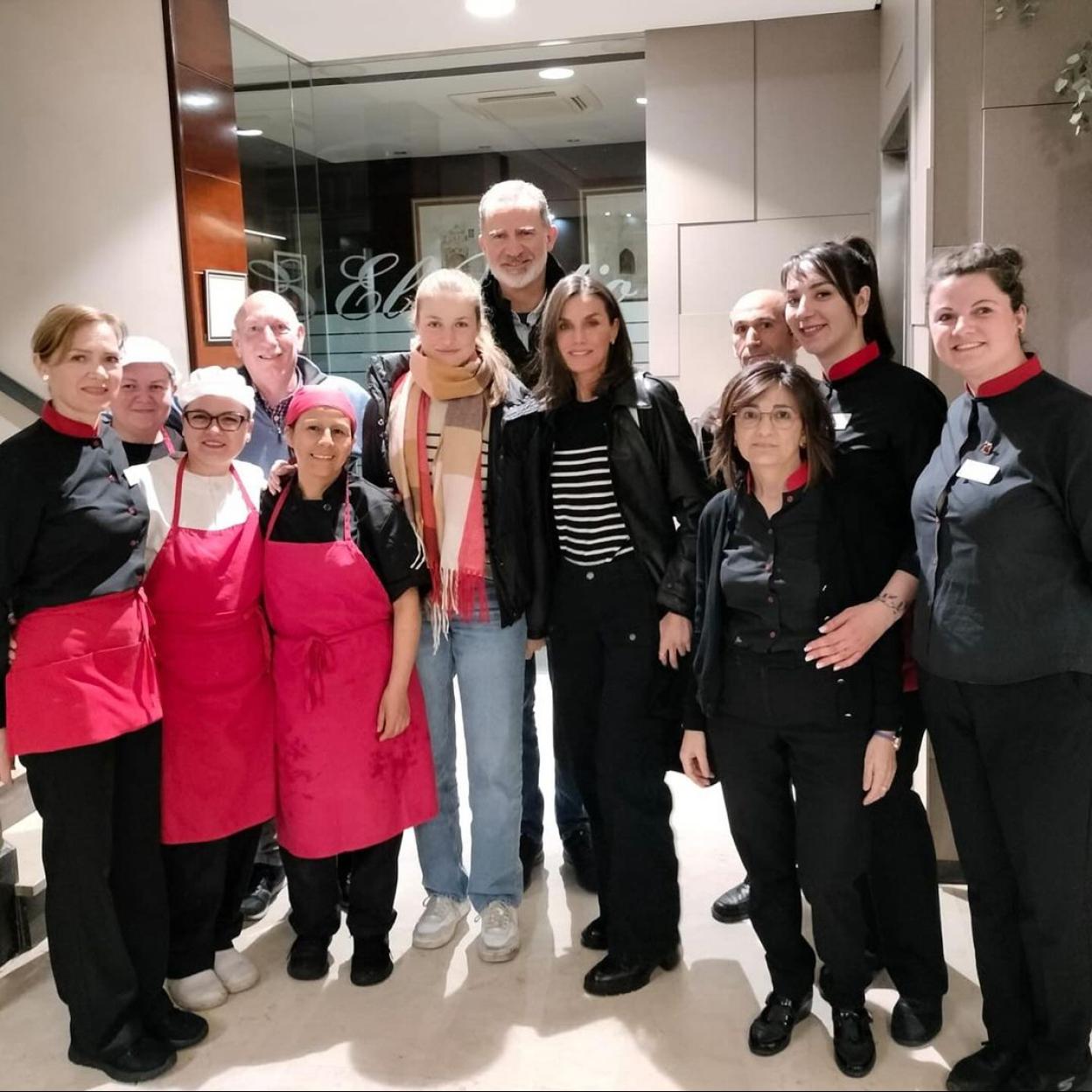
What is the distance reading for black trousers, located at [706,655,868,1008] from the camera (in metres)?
1.87

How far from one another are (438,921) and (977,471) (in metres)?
1.60

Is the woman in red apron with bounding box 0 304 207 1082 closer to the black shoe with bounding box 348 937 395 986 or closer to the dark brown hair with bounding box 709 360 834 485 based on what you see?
the black shoe with bounding box 348 937 395 986

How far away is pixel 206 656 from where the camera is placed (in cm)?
212

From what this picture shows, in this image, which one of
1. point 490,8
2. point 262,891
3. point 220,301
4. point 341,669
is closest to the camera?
point 341,669

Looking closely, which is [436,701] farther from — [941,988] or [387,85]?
[387,85]

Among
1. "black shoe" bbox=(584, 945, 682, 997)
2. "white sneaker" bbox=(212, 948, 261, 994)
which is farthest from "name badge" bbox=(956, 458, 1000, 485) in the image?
"white sneaker" bbox=(212, 948, 261, 994)

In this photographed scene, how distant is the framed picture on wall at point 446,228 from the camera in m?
5.23

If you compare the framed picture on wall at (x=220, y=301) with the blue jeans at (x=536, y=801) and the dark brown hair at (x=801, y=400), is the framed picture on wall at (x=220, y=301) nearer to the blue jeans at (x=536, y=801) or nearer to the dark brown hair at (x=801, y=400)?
the blue jeans at (x=536, y=801)

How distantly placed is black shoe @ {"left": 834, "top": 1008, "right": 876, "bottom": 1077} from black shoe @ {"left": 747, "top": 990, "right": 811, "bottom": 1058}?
87 millimetres

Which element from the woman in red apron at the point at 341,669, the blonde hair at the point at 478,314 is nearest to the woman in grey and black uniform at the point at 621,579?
the blonde hair at the point at 478,314

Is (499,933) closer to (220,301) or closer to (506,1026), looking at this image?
(506,1026)

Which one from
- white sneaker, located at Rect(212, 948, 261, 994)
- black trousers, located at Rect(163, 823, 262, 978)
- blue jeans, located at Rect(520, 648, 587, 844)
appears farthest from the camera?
blue jeans, located at Rect(520, 648, 587, 844)

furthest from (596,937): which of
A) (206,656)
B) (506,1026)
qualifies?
(206,656)

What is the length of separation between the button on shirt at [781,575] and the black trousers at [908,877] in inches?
12.1
